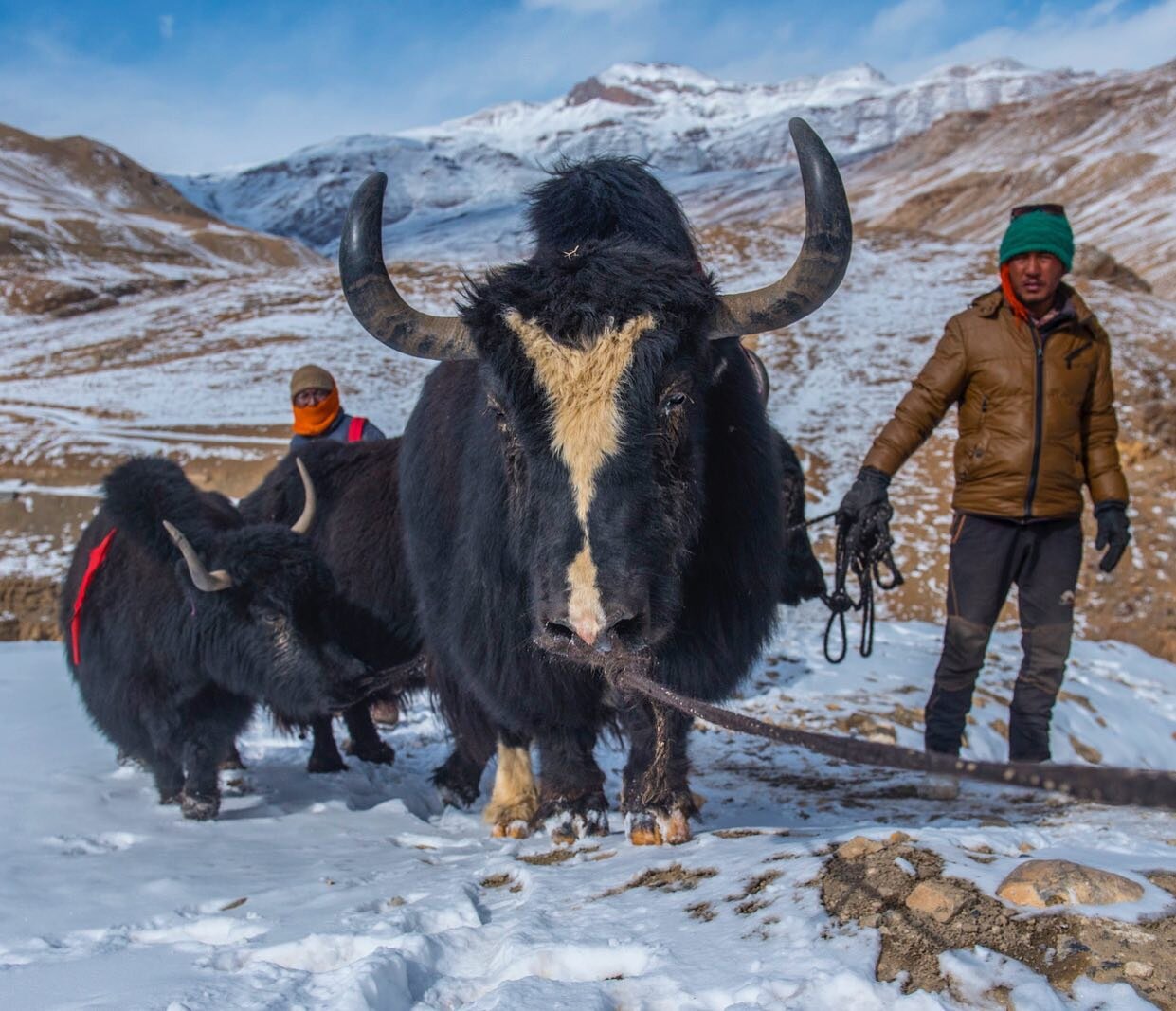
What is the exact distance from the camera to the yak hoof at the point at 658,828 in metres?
3.04

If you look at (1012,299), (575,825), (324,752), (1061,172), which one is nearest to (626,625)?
(575,825)

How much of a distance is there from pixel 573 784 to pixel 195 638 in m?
1.98

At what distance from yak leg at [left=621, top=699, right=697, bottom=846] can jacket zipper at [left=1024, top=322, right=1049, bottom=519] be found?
65.2 inches

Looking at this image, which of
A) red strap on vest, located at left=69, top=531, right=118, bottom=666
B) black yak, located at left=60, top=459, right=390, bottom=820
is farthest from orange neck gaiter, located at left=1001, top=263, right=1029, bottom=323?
red strap on vest, located at left=69, top=531, right=118, bottom=666

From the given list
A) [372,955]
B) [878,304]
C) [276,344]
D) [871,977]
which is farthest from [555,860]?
[276,344]

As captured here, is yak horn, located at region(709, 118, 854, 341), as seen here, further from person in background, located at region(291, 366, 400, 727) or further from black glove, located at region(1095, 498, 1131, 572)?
person in background, located at region(291, 366, 400, 727)

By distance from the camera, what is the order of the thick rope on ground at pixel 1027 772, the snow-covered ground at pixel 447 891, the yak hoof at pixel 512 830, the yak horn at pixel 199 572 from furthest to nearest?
the yak horn at pixel 199 572
the yak hoof at pixel 512 830
the snow-covered ground at pixel 447 891
the thick rope on ground at pixel 1027 772

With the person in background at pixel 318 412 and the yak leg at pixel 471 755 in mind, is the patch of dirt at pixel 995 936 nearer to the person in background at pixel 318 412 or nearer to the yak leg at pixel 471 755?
the yak leg at pixel 471 755

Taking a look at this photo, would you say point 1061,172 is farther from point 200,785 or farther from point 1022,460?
point 200,785

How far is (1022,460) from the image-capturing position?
367cm

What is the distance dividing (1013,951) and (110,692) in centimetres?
391

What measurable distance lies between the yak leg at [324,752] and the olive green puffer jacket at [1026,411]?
304 centimetres

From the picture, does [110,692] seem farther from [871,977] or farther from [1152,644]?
[1152,644]

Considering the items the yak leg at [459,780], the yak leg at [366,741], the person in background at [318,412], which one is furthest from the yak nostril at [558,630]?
the person in background at [318,412]
